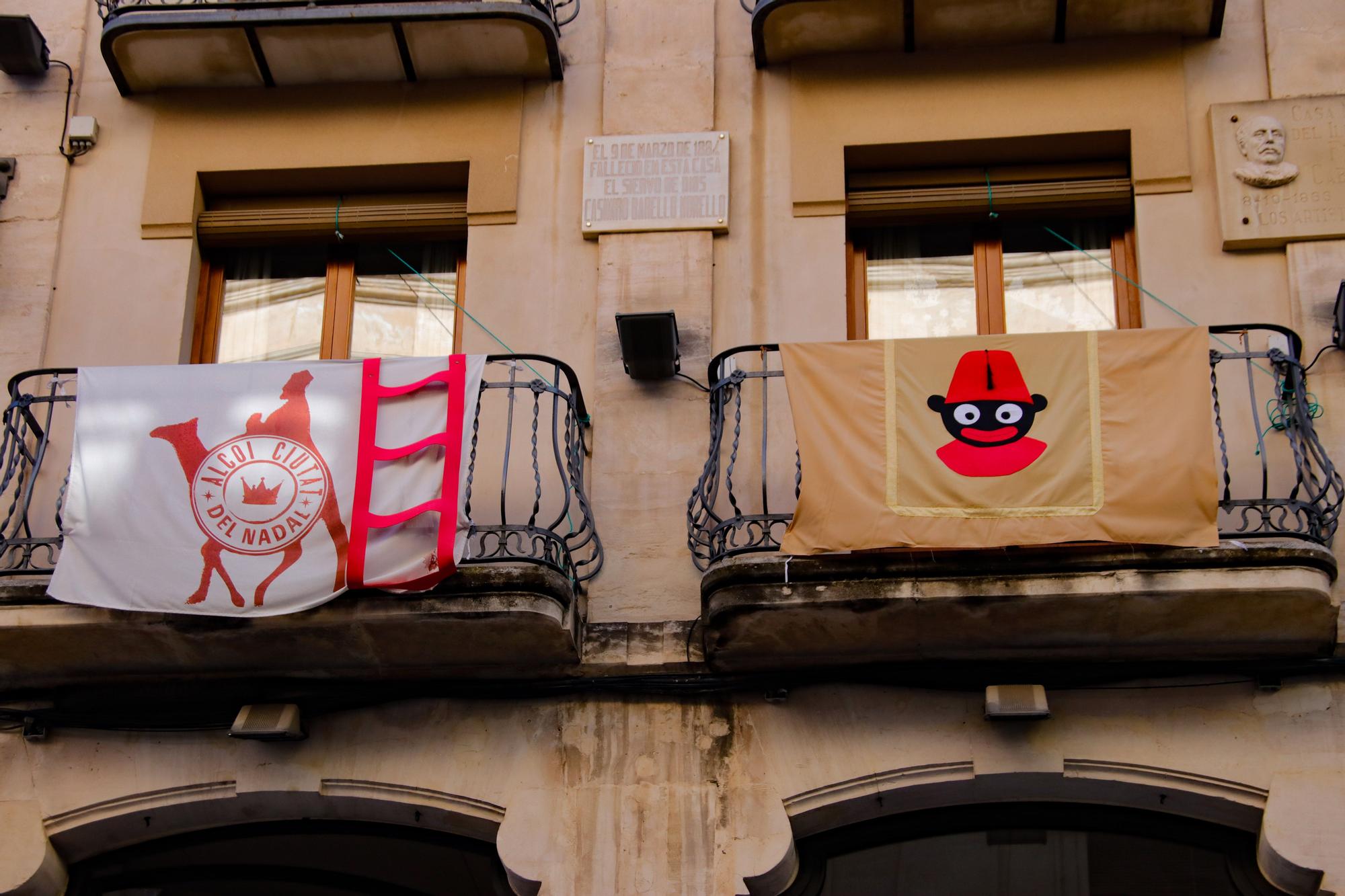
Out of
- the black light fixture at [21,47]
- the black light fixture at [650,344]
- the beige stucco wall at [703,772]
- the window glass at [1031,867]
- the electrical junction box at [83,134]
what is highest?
the black light fixture at [21,47]

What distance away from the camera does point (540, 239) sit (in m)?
9.66

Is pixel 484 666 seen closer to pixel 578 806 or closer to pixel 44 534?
pixel 578 806

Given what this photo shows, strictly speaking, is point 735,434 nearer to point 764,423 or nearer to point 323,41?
point 764,423

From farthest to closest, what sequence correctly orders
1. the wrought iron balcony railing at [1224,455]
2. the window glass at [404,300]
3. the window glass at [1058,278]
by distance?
the window glass at [404,300] < the window glass at [1058,278] < the wrought iron balcony railing at [1224,455]

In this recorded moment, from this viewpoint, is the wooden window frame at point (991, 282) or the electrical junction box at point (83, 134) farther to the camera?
the electrical junction box at point (83, 134)

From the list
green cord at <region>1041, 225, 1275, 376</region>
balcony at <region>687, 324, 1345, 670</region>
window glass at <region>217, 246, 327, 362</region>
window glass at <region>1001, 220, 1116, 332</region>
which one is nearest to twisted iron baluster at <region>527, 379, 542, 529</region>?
balcony at <region>687, 324, 1345, 670</region>

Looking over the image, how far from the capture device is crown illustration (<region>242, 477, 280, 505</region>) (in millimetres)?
8203

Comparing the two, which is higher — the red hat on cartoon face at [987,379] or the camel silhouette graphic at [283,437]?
the red hat on cartoon face at [987,379]

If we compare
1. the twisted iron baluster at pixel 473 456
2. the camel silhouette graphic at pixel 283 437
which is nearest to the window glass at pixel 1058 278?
the twisted iron baluster at pixel 473 456

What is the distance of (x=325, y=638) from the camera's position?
8195 millimetres

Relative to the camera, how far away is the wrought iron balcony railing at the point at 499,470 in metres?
8.41

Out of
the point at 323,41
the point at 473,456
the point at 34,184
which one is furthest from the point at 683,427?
the point at 34,184

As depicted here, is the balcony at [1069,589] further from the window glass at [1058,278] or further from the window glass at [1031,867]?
the window glass at [1058,278]

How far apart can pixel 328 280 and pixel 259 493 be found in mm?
2320
